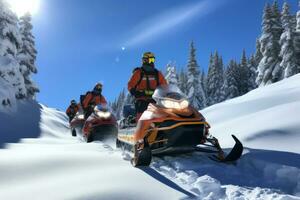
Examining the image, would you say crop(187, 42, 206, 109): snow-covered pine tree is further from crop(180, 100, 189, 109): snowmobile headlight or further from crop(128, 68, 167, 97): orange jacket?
crop(180, 100, 189, 109): snowmobile headlight

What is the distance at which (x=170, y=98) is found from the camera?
6.97 meters

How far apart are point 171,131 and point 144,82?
9.73ft

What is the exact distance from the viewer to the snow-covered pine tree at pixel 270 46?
43250 millimetres

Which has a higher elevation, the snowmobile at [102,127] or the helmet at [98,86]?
the helmet at [98,86]

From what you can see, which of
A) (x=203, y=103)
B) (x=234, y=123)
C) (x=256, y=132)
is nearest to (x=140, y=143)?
(x=256, y=132)

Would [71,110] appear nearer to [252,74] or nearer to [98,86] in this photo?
[98,86]

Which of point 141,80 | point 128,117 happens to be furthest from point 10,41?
point 141,80

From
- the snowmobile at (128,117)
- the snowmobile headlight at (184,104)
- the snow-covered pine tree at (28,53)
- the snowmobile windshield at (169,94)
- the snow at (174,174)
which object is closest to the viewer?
the snow at (174,174)

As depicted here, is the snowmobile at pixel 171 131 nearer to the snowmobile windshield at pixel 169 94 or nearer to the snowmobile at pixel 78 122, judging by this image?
the snowmobile windshield at pixel 169 94

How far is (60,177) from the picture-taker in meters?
5.56

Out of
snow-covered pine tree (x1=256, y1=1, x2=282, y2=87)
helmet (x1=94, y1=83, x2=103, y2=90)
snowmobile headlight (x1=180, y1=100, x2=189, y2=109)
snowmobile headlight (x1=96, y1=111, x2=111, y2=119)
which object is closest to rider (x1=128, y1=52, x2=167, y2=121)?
snowmobile headlight (x1=180, y1=100, x2=189, y2=109)

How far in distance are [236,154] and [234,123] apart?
3.99m

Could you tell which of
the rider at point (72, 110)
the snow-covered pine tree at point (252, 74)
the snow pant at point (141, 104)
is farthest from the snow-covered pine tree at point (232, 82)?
the snow pant at point (141, 104)

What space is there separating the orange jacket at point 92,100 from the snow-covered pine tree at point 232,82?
45557 mm
